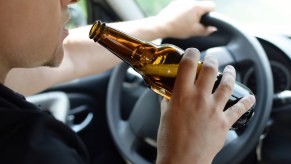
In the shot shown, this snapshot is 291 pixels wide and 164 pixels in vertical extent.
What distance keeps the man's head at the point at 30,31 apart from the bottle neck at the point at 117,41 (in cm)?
8

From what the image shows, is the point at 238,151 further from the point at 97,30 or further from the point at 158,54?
the point at 97,30

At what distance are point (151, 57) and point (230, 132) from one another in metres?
0.36

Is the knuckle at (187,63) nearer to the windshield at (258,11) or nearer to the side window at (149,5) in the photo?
the windshield at (258,11)

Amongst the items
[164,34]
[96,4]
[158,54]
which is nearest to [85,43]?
[164,34]

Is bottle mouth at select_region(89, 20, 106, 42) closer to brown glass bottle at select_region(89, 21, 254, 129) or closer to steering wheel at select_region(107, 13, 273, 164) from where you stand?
brown glass bottle at select_region(89, 21, 254, 129)

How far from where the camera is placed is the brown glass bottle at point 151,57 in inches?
36.4

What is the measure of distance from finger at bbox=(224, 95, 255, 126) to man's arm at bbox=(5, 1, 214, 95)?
51 cm

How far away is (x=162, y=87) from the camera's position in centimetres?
94

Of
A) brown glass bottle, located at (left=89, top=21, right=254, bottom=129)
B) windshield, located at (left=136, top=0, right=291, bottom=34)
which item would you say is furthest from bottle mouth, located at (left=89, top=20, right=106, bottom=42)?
windshield, located at (left=136, top=0, right=291, bottom=34)

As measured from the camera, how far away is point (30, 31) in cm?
91

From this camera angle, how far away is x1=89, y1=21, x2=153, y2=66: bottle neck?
93cm

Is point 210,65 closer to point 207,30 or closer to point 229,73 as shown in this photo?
point 229,73

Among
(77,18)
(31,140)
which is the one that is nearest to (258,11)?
(77,18)

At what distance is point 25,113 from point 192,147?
10.9 inches
